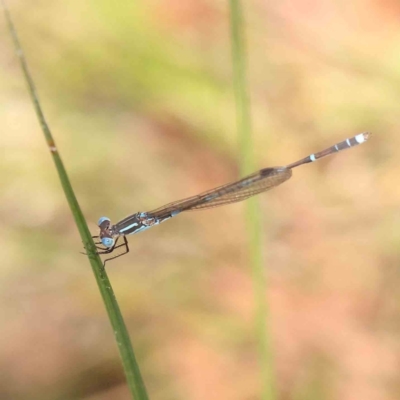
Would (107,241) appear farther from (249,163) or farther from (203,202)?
(249,163)


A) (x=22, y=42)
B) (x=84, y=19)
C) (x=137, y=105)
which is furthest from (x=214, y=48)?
(x=22, y=42)

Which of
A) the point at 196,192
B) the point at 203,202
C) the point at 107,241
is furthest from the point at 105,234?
the point at 196,192

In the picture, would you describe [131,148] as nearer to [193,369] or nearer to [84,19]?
[84,19]

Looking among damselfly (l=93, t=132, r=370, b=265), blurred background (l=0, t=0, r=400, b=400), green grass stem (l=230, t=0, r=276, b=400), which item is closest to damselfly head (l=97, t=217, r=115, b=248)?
damselfly (l=93, t=132, r=370, b=265)

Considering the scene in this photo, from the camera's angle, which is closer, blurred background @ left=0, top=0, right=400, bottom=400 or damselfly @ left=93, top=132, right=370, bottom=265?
damselfly @ left=93, top=132, right=370, bottom=265

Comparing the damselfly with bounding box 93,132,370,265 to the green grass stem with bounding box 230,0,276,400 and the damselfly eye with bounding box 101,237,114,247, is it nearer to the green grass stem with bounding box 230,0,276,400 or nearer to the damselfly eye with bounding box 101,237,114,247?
the damselfly eye with bounding box 101,237,114,247
